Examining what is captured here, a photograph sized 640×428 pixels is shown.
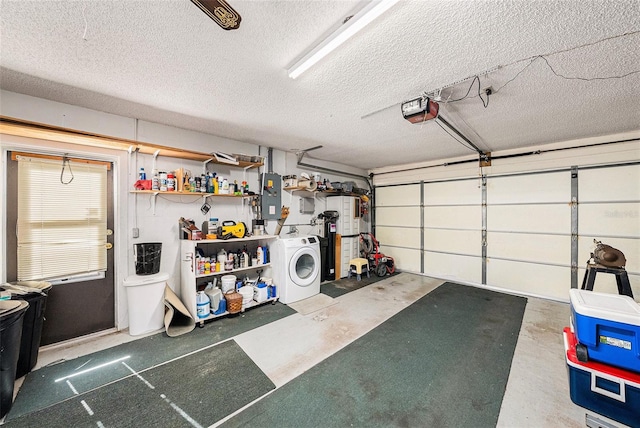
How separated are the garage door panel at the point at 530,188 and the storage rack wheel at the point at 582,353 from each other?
3.08 metres

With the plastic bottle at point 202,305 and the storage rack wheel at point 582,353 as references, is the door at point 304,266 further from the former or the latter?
the storage rack wheel at point 582,353

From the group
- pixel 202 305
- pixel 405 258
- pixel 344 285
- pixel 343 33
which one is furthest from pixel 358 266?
pixel 343 33

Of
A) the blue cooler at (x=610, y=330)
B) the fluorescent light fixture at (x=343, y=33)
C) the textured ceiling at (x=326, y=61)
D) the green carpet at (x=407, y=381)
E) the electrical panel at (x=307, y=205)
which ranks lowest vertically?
the green carpet at (x=407, y=381)

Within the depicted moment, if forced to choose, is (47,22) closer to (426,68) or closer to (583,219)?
(426,68)

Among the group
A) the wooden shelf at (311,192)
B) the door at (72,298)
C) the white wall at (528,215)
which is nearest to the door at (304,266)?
the wooden shelf at (311,192)

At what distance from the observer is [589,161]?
347 centimetres

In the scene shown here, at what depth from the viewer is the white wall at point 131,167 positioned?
7.30 ft

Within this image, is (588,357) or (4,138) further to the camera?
(4,138)

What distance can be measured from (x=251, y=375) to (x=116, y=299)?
2.04 m

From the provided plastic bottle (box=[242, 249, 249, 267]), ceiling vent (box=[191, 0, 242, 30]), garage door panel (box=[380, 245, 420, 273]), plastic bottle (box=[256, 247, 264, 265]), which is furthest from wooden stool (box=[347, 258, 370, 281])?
ceiling vent (box=[191, 0, 242, 30])

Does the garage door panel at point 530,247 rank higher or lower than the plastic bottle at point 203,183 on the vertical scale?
lower

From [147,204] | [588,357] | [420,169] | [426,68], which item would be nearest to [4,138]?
[147,204]

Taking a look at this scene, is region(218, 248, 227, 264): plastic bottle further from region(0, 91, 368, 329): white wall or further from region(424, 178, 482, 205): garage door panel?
region(424, 178, 482, 205): garage door panel

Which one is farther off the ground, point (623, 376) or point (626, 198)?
point (626, 198)
